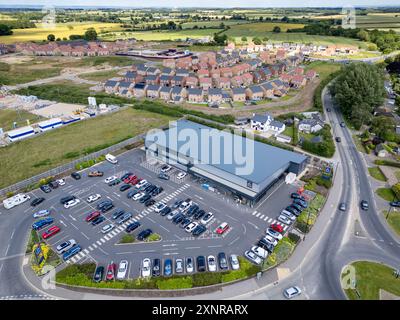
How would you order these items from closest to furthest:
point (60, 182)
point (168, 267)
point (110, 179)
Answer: point (168, 267), point (60, 182), point (110, 179)

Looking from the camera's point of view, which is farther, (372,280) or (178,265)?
(178,265)

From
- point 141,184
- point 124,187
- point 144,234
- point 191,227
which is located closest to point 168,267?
point 144,234

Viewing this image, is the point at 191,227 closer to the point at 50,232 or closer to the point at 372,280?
the point at 50,232

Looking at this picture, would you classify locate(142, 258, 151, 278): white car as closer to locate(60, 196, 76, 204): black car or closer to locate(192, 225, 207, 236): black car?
locate(192, 225, 207, 236): black car

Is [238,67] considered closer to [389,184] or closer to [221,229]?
[389,184]

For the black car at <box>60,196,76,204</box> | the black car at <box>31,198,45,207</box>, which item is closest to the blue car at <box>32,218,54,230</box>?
the black car at <box>60,196,76,204</box>

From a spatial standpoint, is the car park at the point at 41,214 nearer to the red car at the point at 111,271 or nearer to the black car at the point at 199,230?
the red car at the point at 111,271
